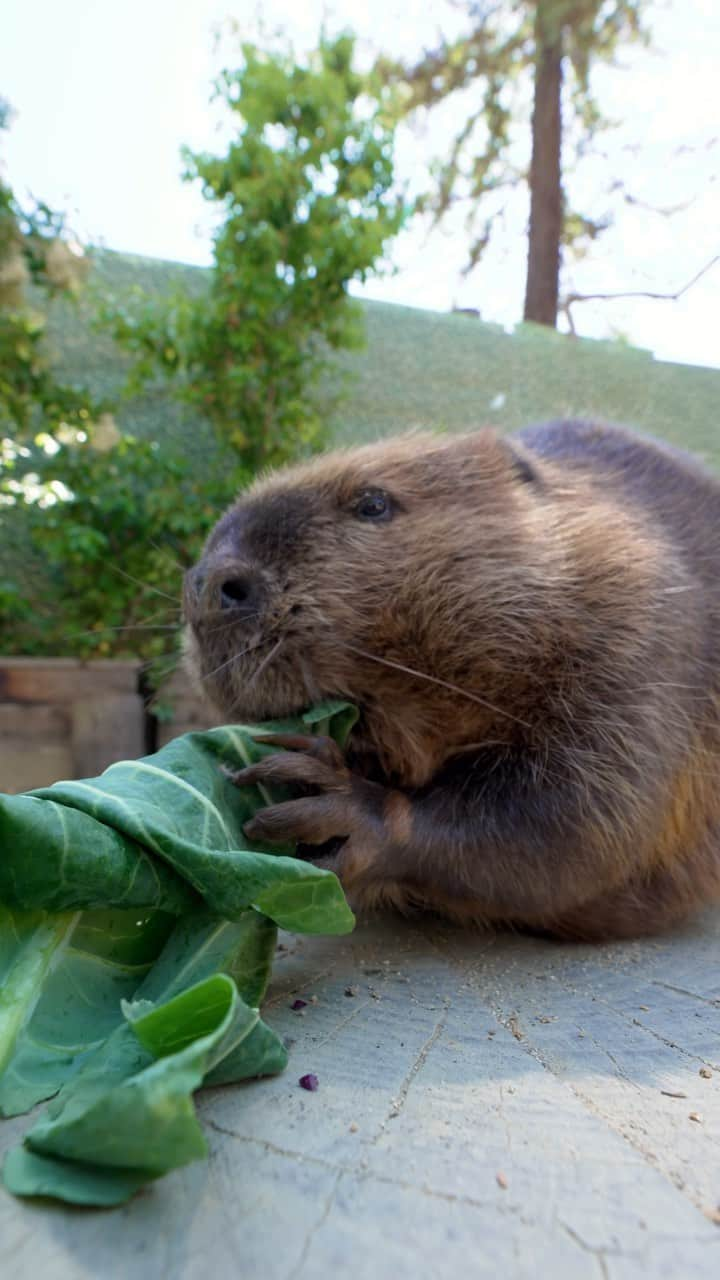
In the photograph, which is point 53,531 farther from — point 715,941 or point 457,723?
point 715,941

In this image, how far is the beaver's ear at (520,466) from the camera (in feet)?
6.52

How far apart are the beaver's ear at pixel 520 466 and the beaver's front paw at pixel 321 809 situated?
2.82 feet

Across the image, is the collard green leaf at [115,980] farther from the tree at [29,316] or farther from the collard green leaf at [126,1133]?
the tree at [29,316]

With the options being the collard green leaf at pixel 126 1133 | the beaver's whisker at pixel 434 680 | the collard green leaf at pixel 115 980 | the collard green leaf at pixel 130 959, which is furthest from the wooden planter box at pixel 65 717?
the collard green leaf at pixel 126 1133

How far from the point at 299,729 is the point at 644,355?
645 centimetres

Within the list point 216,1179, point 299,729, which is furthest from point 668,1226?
point 299,729

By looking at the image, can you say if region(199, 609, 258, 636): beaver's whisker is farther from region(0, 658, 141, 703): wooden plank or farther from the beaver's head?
region(0, 658, 141, 703): wooden plank

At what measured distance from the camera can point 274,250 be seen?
4.59 metres

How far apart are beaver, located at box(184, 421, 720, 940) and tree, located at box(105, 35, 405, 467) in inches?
126

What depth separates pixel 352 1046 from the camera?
3.65ft

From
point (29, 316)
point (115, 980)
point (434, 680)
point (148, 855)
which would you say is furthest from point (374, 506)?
point (29, 316)

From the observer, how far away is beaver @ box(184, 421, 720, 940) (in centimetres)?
151

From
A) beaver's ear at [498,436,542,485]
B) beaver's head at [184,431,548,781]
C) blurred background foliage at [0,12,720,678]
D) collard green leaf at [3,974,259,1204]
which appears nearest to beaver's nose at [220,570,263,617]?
beaver's head at [184,431,548,781]

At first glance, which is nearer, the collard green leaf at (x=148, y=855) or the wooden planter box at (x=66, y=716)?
the collard green leaf at (x=148, y=855)
